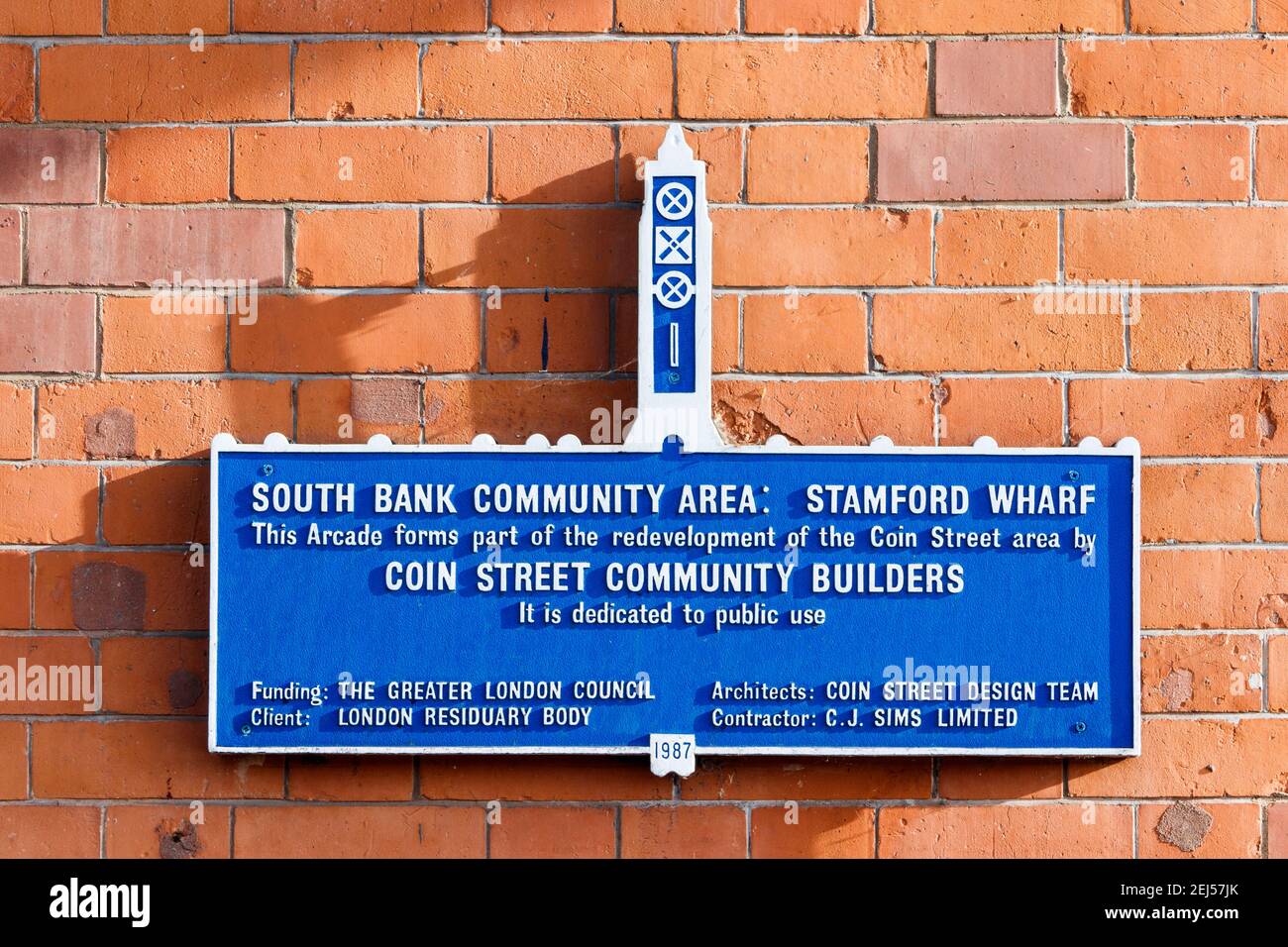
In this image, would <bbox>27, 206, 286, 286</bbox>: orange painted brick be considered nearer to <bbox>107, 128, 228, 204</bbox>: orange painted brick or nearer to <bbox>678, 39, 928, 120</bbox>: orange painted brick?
<bbox>107, 128, 228, 204</bbox>: orange painted brick

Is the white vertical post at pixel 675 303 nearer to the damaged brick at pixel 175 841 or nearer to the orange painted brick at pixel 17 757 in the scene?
the damaged brick at pixel 175 841

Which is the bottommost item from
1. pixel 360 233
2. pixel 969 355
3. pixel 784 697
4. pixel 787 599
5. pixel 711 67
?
pixel 784 697

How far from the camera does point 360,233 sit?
7.99ft

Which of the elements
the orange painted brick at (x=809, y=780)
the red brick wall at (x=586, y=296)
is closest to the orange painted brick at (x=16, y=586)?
the red brick wall at (x=586, y=296)

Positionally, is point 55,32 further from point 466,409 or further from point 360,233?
point 466,409

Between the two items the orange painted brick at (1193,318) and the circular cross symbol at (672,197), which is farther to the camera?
the orange painted brick at (1193,318)

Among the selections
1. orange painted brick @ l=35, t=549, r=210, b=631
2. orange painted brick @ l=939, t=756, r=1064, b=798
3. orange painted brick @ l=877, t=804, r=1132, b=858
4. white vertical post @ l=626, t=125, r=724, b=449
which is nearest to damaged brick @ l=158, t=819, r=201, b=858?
orange painted brick @ l=35, t=549, r=210, b=631

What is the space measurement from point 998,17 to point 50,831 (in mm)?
2860

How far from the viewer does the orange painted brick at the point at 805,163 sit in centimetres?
242

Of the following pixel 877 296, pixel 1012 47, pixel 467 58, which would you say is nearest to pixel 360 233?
pixel 467 58

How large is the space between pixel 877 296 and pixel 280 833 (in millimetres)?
1831

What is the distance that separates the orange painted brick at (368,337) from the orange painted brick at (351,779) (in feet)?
2.93

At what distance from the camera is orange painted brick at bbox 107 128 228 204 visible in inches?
96.1

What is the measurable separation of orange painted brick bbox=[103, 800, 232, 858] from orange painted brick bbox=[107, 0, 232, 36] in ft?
5.84
